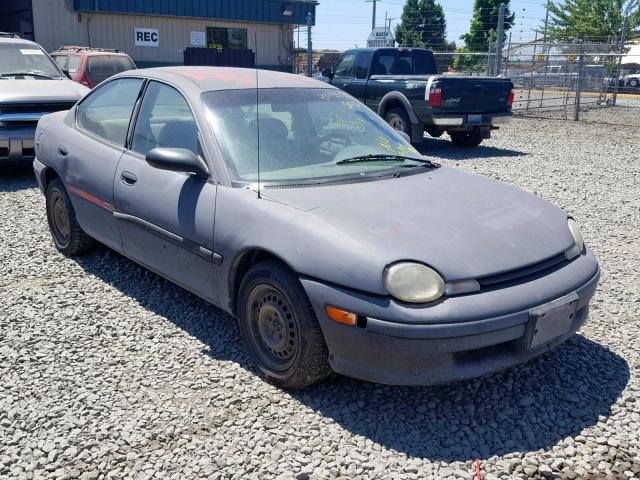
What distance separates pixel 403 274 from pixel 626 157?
9.92m

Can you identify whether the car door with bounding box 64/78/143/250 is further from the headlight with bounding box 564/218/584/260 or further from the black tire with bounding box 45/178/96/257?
the headlight with bounding box 564/218/584/260

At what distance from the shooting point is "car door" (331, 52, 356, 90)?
13133 mm

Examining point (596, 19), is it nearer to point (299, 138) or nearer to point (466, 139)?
point (466, 139)

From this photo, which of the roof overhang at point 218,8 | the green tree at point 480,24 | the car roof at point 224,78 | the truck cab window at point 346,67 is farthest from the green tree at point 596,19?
the car roof at point 224,78

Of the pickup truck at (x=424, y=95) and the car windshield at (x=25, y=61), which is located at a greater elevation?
the car windshield at (x=25, y=61)

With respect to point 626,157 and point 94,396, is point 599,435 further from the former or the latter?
point 626,157

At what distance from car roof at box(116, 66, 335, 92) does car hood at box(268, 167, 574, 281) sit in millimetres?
1076

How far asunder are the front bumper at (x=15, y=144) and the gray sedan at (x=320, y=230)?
139 inches

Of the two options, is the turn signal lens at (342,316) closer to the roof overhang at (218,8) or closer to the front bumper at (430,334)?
the front bumper at (430,334)

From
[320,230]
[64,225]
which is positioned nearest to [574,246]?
[320,230]

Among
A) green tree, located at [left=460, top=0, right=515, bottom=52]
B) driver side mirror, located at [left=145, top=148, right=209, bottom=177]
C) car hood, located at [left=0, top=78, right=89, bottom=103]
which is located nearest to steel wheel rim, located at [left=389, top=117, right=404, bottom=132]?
car hood, located at [left=0, top=78, right=89, bottom=103]

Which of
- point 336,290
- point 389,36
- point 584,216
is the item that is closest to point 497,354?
point 336,290

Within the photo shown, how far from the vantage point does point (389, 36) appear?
2870 cm

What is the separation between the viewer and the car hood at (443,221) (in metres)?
3.05
